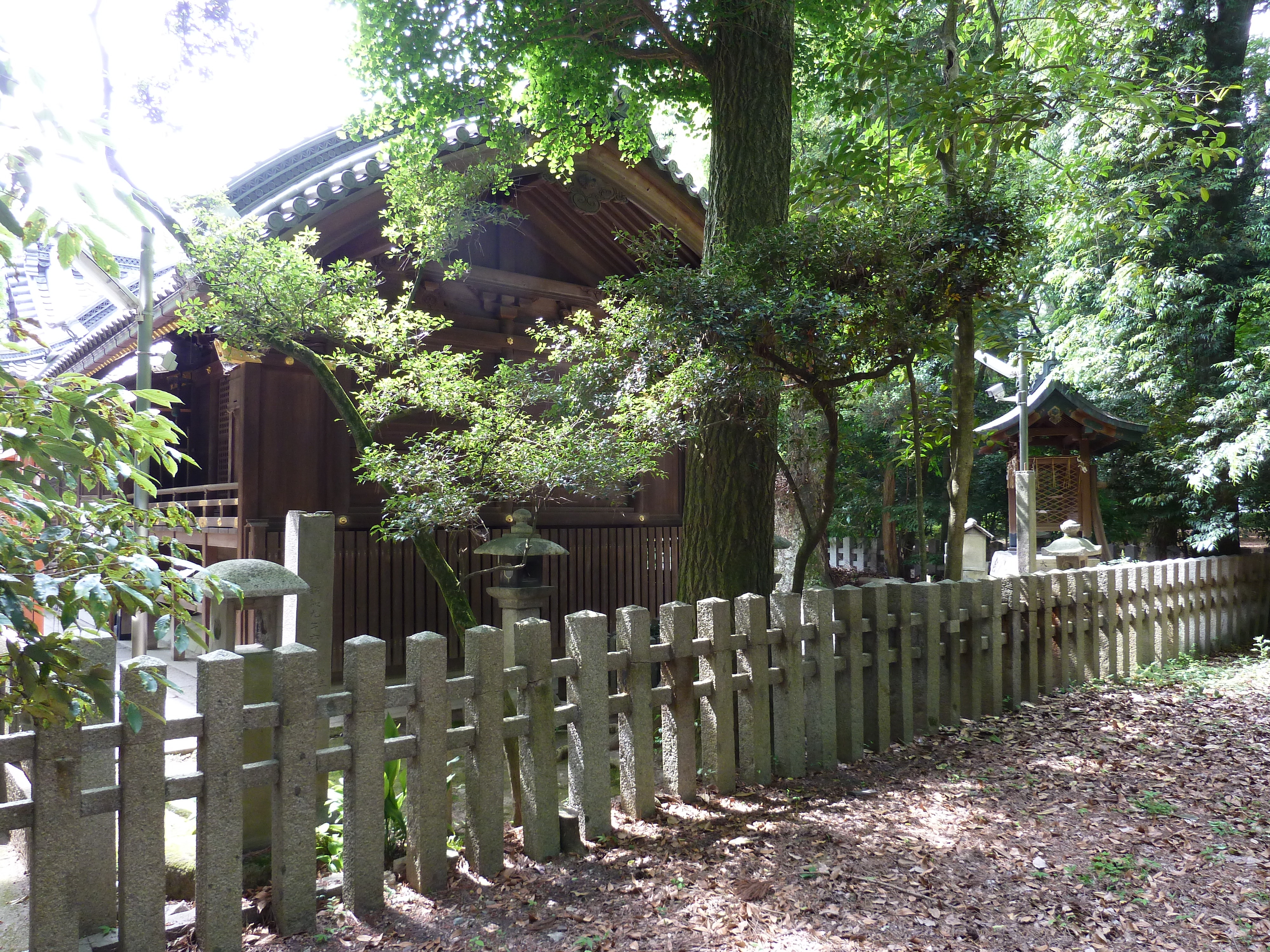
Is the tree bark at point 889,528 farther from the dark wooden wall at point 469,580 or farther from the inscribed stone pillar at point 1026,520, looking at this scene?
the dark wooden wall at point 469,580

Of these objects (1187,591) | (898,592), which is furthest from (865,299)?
(1187,591)

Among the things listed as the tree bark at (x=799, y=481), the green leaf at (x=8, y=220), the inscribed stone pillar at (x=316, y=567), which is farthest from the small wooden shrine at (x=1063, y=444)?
the green leaf at (x=8, y=220)

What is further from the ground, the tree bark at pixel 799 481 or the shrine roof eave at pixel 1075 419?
the shrine roof eave at pixel 1075 419

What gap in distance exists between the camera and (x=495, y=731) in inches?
135

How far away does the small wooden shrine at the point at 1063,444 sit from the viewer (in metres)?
13.5

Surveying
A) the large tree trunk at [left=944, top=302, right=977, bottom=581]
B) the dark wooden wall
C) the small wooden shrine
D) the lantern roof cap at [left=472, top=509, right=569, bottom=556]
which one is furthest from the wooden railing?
the small wooden shrine

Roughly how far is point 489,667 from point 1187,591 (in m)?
8.29

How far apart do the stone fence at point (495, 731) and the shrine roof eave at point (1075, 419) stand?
8.04 metres

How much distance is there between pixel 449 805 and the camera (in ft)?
11.3

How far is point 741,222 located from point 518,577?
3609 millimetres

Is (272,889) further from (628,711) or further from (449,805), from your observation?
(628,711)

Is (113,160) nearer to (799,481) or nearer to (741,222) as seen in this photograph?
(741,222)

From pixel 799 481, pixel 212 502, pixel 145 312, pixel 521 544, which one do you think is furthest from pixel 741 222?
pixel 799 481

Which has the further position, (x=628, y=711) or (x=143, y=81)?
(x=143, y=81)
